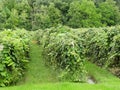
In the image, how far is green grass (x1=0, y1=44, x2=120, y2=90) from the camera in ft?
27.5

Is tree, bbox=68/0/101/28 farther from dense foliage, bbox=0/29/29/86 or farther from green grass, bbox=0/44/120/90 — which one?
dense foliage, bbox=0/29/29/86

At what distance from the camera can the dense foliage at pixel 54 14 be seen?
42312 millimetres

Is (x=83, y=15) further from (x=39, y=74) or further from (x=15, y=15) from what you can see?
(x=39, y=74)

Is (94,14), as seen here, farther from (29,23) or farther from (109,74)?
(109,74)

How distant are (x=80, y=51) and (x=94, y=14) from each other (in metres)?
35.3

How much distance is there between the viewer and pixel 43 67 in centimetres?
1181

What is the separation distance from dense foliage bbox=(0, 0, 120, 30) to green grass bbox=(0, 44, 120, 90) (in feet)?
96.0

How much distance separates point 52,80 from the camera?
32.2 ft

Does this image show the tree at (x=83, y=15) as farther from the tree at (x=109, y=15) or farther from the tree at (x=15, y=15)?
the tree at (x=15, y=15)

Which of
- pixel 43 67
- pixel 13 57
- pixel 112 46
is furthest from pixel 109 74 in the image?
pixel 13 57

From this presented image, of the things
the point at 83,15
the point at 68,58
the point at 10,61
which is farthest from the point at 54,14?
the point at 10,61

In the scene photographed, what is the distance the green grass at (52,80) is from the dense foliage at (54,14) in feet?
96.0

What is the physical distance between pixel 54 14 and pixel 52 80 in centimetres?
3421

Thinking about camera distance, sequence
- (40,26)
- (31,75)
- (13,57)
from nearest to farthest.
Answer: (13,57)
(31,75)
(40,26)
